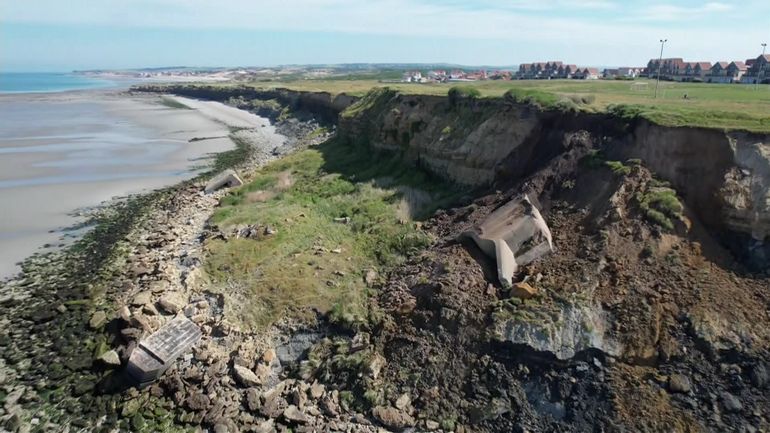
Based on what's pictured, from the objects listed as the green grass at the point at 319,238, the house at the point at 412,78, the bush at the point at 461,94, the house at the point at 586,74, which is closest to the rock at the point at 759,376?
the green grass at the point at 319,238

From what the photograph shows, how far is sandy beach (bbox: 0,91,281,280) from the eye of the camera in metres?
27.5

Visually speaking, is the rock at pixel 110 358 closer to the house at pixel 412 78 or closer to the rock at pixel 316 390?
the rock at pixel 316 390

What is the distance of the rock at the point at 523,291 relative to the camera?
15.7 metres

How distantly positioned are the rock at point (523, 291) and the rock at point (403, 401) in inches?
186

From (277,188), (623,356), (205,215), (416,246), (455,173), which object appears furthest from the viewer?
(277,188)

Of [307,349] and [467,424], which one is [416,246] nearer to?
[307,349]

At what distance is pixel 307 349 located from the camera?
15.9 m

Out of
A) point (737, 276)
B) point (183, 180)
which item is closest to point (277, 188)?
point (183, 180)

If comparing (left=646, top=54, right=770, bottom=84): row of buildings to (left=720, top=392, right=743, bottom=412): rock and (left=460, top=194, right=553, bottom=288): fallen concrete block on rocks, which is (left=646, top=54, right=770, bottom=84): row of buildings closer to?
(left=460, top=194, right=553, bottom=288): fallen concrete block on rocks

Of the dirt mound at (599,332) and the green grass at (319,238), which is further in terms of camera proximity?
the green grass at (319,238)

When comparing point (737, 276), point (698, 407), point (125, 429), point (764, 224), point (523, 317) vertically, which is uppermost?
point (764, 224)

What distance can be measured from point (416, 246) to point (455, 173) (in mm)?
6373

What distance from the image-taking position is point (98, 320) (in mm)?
17594

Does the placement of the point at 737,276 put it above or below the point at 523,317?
above
